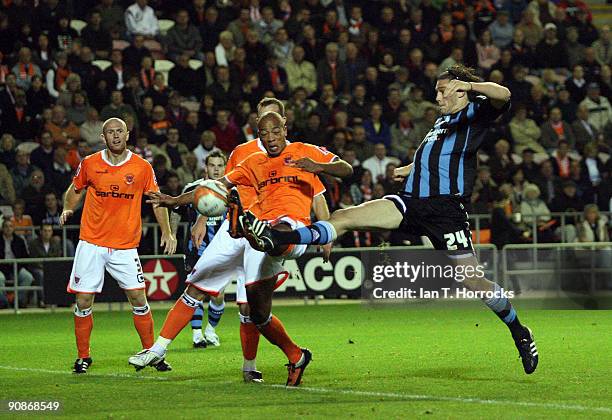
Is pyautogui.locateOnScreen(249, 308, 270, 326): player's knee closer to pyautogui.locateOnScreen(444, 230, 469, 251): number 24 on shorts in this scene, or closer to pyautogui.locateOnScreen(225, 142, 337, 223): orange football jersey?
pyautogui.locateOnScreen(225, 142, 337, 223): orange football jersey

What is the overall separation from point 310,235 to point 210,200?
2.59 ft

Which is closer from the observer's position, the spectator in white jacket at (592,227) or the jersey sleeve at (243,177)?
the jersey sleeve at (243,177)

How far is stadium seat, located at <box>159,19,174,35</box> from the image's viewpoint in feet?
77.8

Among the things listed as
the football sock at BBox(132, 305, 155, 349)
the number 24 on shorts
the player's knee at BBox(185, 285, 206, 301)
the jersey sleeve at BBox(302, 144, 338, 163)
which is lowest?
the football sock at BBox(132, 305, 155, 349)

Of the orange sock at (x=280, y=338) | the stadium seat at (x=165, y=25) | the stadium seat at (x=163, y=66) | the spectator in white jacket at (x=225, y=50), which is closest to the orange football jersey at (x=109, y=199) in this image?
the orange sock at (x=280, y=338)

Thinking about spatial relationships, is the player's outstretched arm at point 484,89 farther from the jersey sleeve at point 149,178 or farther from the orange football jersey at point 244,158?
the jersey sleeve at point 149,178

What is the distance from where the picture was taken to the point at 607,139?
24156 millimetres

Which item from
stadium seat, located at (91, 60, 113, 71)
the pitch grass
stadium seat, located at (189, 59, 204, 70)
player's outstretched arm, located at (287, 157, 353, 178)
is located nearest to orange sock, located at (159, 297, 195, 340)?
the pitch grass

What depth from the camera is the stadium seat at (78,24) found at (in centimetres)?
2301

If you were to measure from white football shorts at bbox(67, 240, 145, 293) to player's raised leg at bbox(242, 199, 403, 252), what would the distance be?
233 cm

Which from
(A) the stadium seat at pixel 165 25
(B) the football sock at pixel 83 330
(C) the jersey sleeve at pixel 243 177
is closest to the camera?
(C) the jersey sleeve at pixel 243 177

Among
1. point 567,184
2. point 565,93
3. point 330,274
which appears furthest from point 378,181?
point 565,93

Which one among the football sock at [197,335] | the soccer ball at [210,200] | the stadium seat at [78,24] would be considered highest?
the stadium seat at [78,24]

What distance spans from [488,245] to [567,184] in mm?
3505
